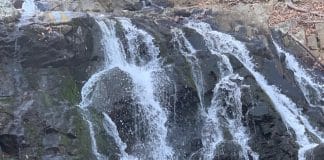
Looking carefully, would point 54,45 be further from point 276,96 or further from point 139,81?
point 276,96

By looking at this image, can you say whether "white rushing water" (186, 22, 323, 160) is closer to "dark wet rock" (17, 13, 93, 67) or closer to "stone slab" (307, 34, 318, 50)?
"stone slab" (307, 34, 318, 50)

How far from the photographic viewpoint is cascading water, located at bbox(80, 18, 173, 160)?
1205 centimetres

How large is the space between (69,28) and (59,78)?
1390 millimetres

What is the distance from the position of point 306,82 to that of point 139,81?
16.3 ft

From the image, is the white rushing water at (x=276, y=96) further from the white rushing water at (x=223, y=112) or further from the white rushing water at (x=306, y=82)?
the white rushing water at (x=306, y=82)

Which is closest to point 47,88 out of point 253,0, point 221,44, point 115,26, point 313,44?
point 115,26

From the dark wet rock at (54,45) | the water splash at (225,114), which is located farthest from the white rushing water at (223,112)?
the dark wet rock at (54,45)

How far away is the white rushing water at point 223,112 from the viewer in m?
12.1

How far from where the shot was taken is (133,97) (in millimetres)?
12586

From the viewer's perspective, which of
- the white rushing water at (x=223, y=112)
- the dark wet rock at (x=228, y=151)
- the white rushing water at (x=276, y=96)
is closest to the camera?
the dark wet rock at (x=228, y=151)

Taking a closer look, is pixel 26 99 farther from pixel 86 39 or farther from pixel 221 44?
pixel 221 44

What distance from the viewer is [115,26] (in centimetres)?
1430

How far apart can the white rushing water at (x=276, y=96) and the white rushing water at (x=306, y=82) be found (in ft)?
3.27

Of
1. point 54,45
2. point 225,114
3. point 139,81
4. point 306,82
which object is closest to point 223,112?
point 225,114
